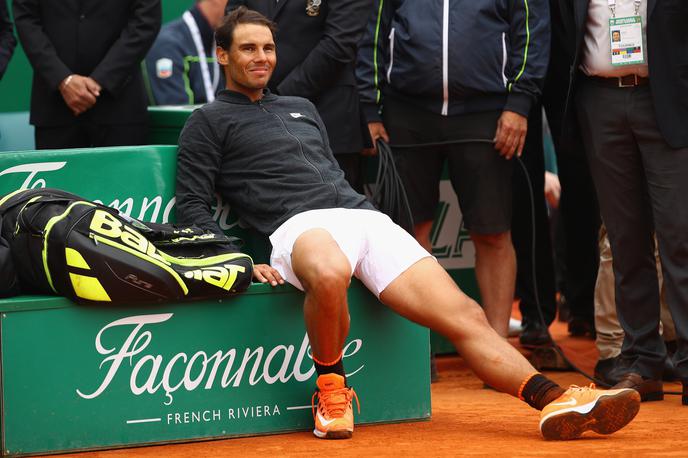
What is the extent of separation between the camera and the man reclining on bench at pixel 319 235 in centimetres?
472

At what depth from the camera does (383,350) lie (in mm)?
5105

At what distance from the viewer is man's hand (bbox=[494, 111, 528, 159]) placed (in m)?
6.01

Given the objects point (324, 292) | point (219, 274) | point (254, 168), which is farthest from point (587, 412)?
point (254, 168)

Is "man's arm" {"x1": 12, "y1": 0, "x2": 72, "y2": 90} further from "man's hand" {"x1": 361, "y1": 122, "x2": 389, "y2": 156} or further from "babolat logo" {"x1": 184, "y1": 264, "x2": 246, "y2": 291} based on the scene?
"babolat logo" {"x1": 184, "y1": 264, "x2": 246, "y2": 291}

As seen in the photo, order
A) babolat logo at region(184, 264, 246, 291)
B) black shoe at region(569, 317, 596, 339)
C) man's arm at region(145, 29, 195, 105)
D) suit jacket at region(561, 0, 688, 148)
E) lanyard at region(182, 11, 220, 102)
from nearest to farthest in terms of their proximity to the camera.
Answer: babolat logo at region(184, 264, 246, 291) → suit jacket at region(561, 0, 688, 148) → black shoe at region(569, 317, 596, 339) → man's arm at region(145, 29, 195, 105) → lanyard at region(182, 11, 220, 102)

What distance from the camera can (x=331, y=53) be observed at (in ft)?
19.6

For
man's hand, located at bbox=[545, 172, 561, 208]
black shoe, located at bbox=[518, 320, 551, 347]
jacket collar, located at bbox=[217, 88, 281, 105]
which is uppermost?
jacket collar, located at bbox=[217, 88, 281, 105]

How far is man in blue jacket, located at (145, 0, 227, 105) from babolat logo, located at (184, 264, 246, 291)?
14.6 ft

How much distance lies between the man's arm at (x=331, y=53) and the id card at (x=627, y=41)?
1.21m

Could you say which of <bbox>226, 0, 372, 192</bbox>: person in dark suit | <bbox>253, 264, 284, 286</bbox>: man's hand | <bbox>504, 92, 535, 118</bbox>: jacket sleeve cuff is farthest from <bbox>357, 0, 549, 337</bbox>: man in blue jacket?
<bbox>253, 264, 284, 286</bbox>: man's hand

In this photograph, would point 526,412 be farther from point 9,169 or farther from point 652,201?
point 9,169

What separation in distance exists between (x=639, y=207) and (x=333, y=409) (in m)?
1.70

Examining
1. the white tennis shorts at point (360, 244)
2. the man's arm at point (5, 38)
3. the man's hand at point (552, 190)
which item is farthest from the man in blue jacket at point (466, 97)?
the man's hand at point (552, 190)

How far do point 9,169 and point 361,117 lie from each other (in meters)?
1.69
